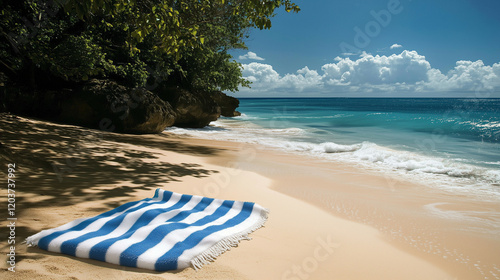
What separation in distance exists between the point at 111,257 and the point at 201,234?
0.81 metres

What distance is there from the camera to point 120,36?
13.1 m

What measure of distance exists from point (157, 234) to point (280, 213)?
1.84m

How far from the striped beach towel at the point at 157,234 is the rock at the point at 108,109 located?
9.03m

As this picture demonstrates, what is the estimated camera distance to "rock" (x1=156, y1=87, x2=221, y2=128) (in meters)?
17.0

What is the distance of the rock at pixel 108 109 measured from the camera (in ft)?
37.8

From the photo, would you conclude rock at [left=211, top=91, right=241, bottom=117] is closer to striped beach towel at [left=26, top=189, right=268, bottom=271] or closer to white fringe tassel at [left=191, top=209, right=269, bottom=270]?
striped beach towel at [left=26, top=189, right=268, bottom=271]

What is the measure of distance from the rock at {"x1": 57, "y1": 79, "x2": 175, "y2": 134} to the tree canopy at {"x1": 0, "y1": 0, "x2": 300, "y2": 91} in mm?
797

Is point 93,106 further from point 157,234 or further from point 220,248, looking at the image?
point 220,248

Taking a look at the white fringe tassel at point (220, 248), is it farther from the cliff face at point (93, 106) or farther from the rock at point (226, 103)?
the rock at point (226, 103)

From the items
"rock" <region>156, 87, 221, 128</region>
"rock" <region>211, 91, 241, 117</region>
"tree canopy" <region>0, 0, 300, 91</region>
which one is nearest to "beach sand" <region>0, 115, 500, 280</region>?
"tree canopy" <region>0, 0, 300, 91</region>

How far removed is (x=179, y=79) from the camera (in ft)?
60.6

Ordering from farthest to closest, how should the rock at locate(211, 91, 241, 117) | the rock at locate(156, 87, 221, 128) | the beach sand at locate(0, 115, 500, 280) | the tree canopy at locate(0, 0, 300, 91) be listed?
the rock at locate(211, 91, 241, 117), the rock at locate(156, 87, 221, 128), the tree canopy at locate(0, 0, 300, 91), the beach sand at locate(0, 115, 500, 280)

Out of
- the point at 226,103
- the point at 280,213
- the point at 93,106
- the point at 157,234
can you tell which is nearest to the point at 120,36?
the point at 93,106

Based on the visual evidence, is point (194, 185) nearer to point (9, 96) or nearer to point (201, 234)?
point (201, 234)
